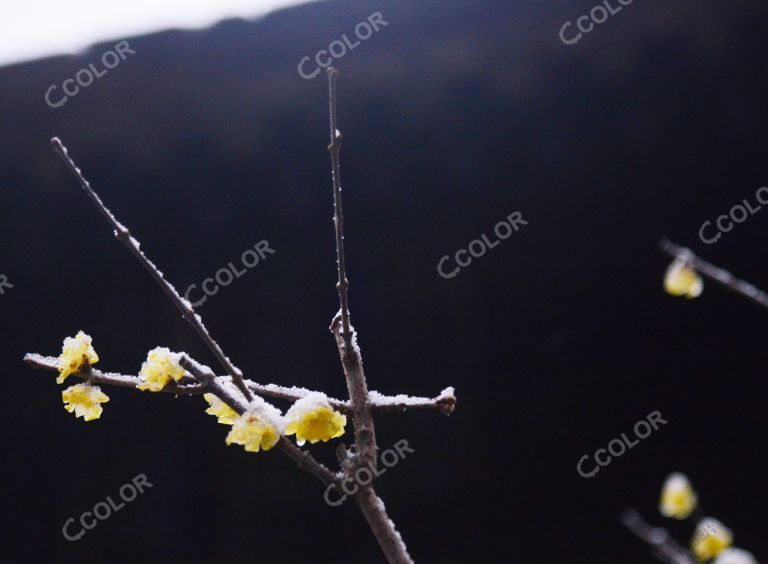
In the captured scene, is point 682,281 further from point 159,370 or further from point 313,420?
point 159,370

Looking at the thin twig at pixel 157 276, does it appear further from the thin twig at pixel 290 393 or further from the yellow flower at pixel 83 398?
the yellow flower at pixel 83 398

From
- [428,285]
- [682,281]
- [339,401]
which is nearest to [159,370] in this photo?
[339,401]

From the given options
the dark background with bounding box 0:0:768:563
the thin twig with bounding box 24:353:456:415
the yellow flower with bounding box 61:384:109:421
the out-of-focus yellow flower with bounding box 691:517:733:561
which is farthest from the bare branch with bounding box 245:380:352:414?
the dark background with bounding box 0:0:768:563

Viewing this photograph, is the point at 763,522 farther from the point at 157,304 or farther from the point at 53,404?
the point at 53,404

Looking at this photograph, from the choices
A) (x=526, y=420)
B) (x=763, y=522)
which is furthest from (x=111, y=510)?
(x=763, y=522)

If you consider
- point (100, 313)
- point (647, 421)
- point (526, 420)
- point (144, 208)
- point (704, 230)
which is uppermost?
point (144, 208)

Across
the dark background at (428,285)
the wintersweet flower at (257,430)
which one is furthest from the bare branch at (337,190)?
the dark background at (428,285)

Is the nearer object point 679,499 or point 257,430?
point 257,430
